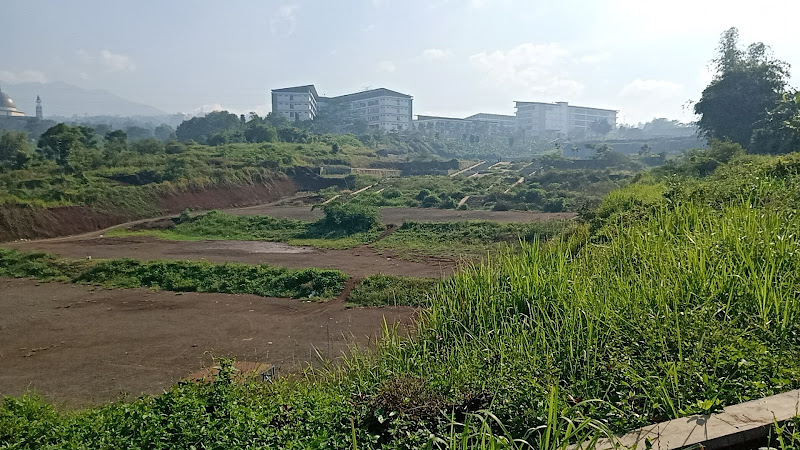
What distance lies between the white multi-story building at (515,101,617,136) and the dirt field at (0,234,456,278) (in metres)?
111

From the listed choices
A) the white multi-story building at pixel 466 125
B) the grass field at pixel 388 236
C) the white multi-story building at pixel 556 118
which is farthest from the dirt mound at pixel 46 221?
the white multi-story building at pixel 556 118

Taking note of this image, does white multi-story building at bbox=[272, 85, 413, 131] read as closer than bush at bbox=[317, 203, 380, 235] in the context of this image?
No

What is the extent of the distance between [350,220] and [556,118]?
4413 inches

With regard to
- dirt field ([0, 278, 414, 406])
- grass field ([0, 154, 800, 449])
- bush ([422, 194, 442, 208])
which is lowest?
dirt field ([0, 278, 414, 406])

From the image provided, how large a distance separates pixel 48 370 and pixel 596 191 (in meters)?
34.8

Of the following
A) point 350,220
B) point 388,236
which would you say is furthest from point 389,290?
point 350,220

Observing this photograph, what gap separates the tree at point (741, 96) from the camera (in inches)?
1371

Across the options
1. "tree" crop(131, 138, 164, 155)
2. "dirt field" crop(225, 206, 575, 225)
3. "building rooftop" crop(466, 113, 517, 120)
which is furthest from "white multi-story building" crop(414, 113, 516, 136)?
"dirt field" crop(225, 206, 575, 225)

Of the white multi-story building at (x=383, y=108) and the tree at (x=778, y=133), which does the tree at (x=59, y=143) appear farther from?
the white multi-story building at (x=383, y=108)

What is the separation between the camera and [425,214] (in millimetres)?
33000

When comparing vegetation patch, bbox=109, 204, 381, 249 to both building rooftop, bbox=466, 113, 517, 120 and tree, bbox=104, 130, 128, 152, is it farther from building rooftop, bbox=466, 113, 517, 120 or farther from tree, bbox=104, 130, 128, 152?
building rooftop, bbox=466, 113, 517, 120

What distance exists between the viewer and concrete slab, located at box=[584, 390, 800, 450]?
9.97 feet

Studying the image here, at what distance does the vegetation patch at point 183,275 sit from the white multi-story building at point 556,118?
11688 centimetres

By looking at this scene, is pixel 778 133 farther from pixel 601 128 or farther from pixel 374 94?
pixel 601 128
